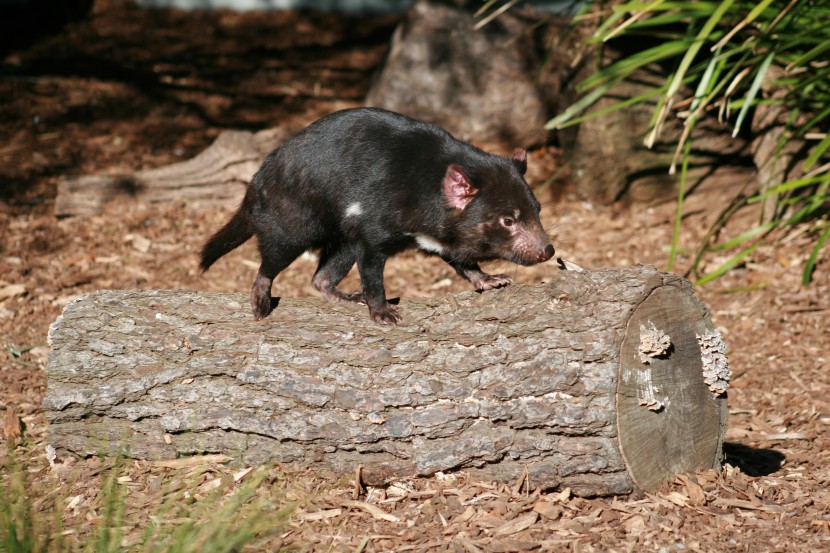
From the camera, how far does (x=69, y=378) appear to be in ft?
11.1

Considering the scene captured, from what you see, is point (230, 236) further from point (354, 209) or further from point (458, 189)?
point (458, 189)

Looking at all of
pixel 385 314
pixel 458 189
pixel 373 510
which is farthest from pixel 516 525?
pixel 458 189

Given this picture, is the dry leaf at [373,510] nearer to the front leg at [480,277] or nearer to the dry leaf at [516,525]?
the dry leaf at [516,525]

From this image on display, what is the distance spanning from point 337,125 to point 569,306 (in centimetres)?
133

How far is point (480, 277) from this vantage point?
150 inches

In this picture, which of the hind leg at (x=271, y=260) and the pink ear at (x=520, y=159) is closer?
the hind leg at (x=271, y=260)

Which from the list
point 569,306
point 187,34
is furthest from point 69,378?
point 187,34

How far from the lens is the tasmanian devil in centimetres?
366

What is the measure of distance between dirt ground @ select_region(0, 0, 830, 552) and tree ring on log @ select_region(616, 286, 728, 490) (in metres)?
0.11

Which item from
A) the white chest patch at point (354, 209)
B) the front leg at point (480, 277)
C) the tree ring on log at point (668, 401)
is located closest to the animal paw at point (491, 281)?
the front leg at point (480, 277)

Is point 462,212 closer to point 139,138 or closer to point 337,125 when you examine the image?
point 337,125

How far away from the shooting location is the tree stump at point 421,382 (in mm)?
3047

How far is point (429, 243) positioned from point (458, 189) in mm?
305

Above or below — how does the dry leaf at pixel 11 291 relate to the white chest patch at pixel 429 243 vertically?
below
